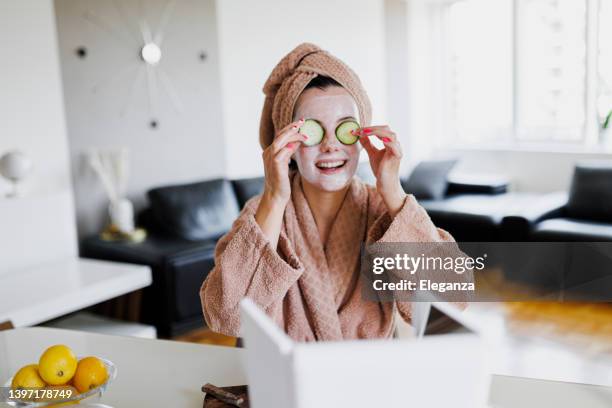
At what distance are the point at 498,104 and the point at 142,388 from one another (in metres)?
1.49

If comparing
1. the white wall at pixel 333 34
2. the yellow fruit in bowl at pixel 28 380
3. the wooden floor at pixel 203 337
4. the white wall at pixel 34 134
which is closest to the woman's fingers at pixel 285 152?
the white wall at pixel 333 34

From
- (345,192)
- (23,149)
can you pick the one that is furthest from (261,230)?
(23,149)

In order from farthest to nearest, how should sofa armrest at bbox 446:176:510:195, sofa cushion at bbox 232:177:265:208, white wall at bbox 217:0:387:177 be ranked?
sofa armrest at bbox 446:176:510:195 → sofa cushion at bbox 232:177:265:208 → white wall at bbox 217:0:387:177

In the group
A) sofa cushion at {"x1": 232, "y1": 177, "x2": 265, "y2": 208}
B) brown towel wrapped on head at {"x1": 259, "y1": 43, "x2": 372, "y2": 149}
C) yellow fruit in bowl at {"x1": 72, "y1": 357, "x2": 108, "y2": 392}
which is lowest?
sofa cushion at {"x1": 232, "y1": 177, "x2": 265, "y2": 208}

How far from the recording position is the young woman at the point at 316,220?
0.98 meters

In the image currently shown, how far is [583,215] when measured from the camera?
322 cm

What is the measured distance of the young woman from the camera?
0.98 metres

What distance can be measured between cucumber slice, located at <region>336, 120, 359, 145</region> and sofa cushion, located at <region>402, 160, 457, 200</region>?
4.14 ft

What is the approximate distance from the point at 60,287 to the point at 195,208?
1.03m

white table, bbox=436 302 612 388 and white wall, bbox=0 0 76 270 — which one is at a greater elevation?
white wall, bbox=0 0 76 270

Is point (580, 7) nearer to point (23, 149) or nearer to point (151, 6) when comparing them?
point (23, 149)

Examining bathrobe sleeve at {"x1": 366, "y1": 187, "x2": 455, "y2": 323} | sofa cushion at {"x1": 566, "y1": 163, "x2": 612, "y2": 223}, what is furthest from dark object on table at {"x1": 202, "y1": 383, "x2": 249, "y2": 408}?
sofa cushion at {"x1": 566, "y1": 163, "x2": 612, "y2": 223}

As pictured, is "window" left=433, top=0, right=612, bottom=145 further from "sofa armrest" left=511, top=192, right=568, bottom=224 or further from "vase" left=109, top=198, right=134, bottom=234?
"vase" left=109, top=198, right=134, bottom=234

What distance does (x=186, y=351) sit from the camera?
44.7 inches
